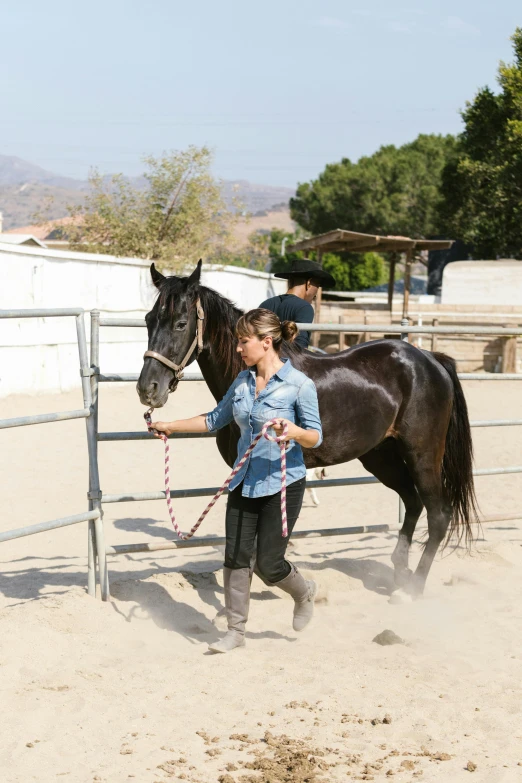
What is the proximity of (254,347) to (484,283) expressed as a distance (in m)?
24.1

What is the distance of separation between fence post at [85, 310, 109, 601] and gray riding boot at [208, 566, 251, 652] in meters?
0.81

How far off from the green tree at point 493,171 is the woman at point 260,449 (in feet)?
76.8

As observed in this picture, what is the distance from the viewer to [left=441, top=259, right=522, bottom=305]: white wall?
2611 centimetres

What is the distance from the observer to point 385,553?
5.87 m

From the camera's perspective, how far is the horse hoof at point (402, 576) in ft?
16.4

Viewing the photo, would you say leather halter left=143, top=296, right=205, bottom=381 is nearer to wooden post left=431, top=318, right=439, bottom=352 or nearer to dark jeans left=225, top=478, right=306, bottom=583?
dark jeans left=225, top=478, right=306, bottom=583

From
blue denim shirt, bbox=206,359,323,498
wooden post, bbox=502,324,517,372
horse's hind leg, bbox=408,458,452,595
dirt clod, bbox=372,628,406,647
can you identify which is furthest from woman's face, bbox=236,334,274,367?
wooden post, bbox=502,324,517,372

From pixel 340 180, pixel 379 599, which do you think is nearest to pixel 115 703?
pixel 379 599

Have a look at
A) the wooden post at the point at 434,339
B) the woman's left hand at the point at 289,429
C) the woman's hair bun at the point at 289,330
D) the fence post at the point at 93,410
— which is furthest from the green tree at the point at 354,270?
the woman's left hand at the point at 289,429

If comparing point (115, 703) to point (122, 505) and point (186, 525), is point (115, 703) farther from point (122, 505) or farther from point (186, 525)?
point (122, 505)

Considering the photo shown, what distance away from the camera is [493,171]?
87.1 ft

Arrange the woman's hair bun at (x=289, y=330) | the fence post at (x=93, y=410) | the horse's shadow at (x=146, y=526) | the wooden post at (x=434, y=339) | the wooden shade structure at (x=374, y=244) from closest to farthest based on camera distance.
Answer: the woman's hair bun at (x=289, y=330)
the fence post at (x=93, y=410)
the horse's shadow at (x=146, y=526)
the wooden post at (x=434, y=339)
the wooden shade structure at (x=374, y=244)

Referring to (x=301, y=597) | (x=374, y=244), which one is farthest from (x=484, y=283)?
(x=301, y=597)

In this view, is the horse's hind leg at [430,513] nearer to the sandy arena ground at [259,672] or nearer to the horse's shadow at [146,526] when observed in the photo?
the sandy arena ground at [259,672]
